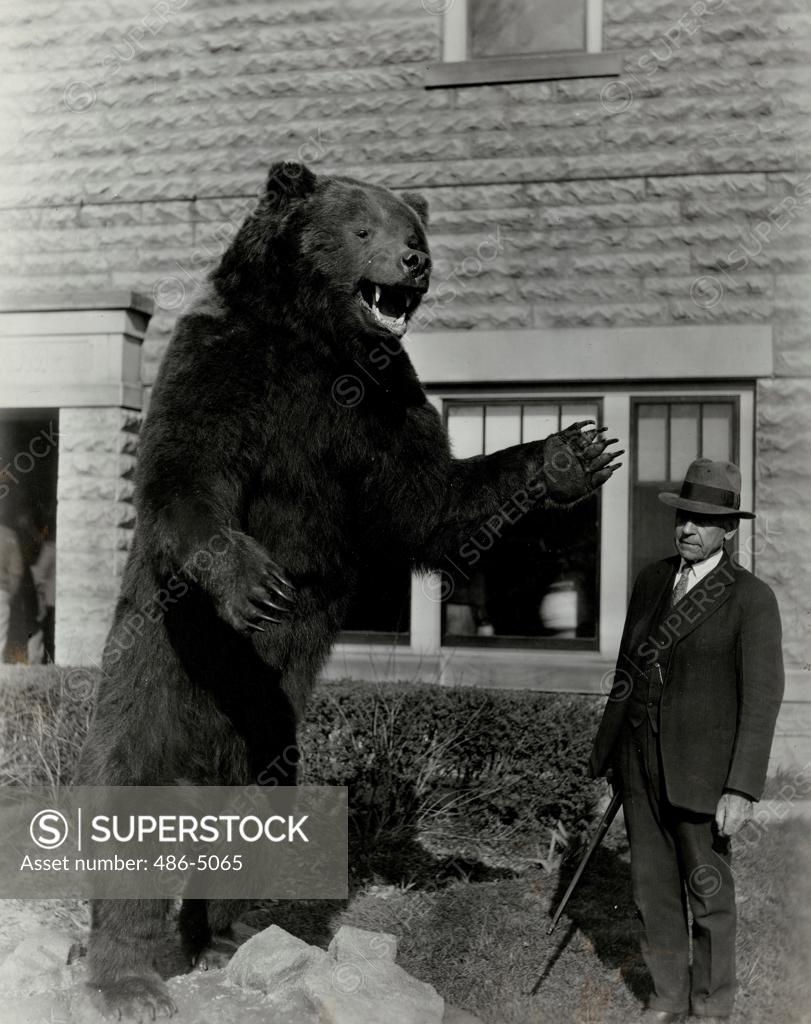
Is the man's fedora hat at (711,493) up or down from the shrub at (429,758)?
up

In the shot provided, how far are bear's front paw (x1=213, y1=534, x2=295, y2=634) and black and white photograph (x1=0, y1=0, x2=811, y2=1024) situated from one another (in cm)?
1

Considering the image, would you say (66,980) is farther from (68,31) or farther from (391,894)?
(68,31)

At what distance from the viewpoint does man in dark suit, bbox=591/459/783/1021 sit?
3.16m

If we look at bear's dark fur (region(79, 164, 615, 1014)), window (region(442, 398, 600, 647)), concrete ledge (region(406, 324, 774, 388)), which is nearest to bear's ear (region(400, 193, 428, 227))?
bear's dark fur (region(79, 164, 615, 1014))

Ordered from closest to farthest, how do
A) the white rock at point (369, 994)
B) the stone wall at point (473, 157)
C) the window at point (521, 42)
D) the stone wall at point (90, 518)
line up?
the white rock at point (369, 994) < the stone wall at point (473, 157) < the window at point (521, 42) < the stone wall at point (90, 518)

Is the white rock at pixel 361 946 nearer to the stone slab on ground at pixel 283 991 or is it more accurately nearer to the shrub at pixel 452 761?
the stone slab on ground at pixel 283 991

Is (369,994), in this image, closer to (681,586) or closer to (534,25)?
(681,586)

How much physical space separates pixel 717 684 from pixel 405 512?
1.03 metres

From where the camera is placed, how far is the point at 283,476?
3199 millimetres

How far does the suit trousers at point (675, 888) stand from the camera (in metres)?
3.24

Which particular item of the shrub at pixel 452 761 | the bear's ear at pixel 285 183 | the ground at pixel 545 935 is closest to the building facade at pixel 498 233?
the shrub at pixel 452 761

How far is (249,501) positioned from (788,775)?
3.85 meters

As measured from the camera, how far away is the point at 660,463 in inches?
262

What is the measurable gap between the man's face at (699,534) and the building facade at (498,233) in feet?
10.4
